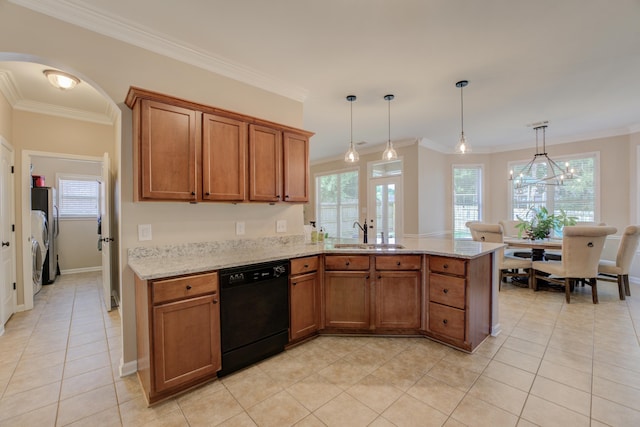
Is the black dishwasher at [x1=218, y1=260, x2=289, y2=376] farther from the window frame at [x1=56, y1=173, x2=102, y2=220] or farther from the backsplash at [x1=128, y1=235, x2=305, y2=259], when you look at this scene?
the window frame at [x1=56, y1=173, x2=102, y2=220]

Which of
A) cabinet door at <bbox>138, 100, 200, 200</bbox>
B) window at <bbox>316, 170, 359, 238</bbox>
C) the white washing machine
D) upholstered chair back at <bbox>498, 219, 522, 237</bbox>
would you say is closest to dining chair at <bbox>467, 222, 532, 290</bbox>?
upholstered chair back at <bbox>498, 219, 522, 237</bbox>

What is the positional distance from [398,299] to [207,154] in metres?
2.22

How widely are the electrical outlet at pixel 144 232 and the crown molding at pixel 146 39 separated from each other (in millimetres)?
1480

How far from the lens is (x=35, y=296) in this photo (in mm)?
4215

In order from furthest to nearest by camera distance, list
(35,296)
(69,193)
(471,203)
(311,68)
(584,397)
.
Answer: (471,203) → (69,193) → (35,296) → (311,68) → (584,397)

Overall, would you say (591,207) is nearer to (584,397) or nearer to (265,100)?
(584,397)

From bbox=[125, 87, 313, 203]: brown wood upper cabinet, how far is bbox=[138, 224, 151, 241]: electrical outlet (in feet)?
1.11

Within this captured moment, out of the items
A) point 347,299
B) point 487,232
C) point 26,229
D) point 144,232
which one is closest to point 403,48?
point 347,299

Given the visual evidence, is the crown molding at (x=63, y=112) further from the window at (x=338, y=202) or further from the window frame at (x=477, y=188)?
the window frame at (x=477, y=188)

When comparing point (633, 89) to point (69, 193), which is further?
point (69, 193)

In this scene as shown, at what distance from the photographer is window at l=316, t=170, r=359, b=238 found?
6918 millimetres

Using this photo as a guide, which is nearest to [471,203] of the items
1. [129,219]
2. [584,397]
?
[584,397]

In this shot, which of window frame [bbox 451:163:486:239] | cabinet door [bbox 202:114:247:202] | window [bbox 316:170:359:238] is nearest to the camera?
cabinet door [bbox 202:114:247:202]

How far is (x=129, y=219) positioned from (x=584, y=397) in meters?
3.54
